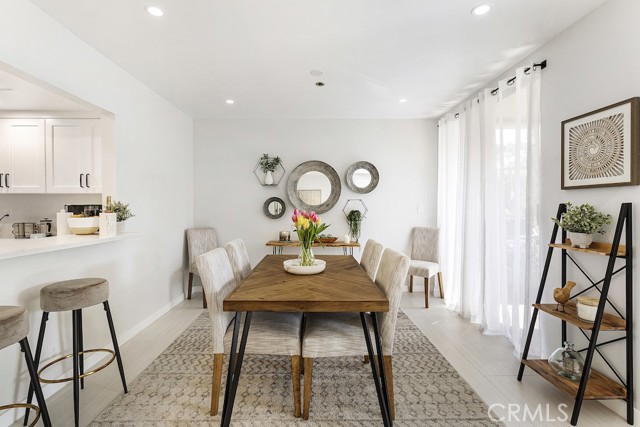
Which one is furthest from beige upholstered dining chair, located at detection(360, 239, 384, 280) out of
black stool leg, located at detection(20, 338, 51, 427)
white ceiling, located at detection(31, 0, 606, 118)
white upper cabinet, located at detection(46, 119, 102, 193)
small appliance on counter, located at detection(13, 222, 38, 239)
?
small appliance on counter, located at detection(13, 222, 38, 239)

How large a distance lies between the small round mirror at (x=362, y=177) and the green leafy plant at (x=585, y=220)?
260 cm

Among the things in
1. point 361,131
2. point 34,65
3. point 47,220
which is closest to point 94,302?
point 34,65

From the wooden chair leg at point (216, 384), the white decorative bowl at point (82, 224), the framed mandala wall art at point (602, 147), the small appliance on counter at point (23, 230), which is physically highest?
the framed mandala wall art at point (602, 147)

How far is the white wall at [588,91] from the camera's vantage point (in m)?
1.76

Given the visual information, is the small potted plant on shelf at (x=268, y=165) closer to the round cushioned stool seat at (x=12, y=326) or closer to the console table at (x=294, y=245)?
the console table at (x=294, y=245)

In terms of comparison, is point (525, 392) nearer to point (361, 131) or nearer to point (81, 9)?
point (361, 131)

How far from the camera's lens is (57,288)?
178 centimetres

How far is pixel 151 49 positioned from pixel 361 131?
2.79m

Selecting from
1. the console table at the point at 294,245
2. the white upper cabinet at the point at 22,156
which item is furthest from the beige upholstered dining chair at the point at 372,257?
the white upper cabinet at the point at 22,156

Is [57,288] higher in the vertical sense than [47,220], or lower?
lower

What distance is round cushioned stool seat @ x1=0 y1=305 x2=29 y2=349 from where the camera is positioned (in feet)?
4.35

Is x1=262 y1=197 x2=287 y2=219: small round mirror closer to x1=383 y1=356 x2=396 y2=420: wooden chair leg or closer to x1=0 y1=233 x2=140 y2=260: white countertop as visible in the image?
x1=0 y1=233 x2=140 y2=260: white countertop

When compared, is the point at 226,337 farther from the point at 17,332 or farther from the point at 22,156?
the point at 22,156

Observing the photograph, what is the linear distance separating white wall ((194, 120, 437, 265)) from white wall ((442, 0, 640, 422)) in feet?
6.60
